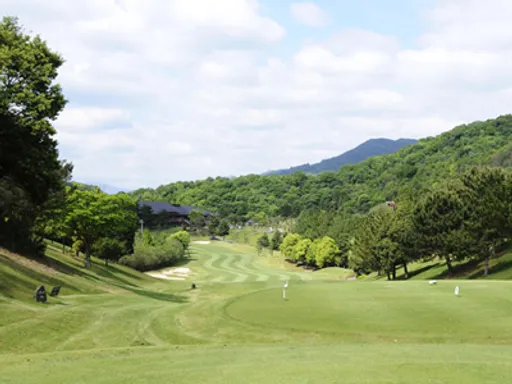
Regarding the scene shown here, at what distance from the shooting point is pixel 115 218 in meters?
63.0

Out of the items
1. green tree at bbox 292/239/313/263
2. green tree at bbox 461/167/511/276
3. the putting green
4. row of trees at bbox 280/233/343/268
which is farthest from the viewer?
green tree at bbox 292/239/313/263

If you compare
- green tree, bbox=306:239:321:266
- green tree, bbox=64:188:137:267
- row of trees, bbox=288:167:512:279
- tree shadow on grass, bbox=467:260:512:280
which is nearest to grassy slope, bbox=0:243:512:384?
green tree, bbox=64:188:137:267

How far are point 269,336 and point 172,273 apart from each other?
8193 cm

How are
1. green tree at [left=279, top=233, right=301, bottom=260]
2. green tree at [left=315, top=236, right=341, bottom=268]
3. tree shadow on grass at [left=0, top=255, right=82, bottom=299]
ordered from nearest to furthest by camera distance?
tree shadow on grass at [left=0, top=255, right=82, bottom=299] → green tree at [left=315, top=236, right=341, bottom=268] → green tree at [left=279, top=233, right=301, bottom=260]

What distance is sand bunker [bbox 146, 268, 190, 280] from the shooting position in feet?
318

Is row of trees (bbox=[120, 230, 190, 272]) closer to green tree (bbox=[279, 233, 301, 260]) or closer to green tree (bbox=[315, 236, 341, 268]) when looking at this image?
green tree (bbox=[279, 233, 301, 260])

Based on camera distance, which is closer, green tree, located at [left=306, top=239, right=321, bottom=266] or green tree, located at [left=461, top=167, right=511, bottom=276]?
green tree, located at [left=461, top=167, right=511, bottom=276]

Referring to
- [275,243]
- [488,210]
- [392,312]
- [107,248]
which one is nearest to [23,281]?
[392,312]

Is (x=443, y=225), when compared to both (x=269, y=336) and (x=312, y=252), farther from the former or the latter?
(x=312, y=252)

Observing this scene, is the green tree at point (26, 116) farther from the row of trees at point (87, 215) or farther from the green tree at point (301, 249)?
the green tree at point (301, 249)

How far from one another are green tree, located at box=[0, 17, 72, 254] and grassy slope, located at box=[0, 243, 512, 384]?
6.67 meters

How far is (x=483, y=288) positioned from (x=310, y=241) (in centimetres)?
9650

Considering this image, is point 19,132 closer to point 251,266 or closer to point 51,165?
point 51,165

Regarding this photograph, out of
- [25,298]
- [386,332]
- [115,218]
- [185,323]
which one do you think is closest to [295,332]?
[386,332]
